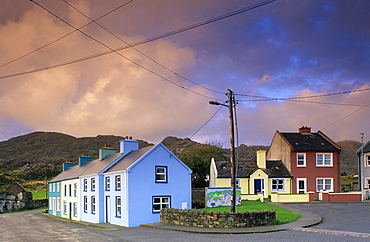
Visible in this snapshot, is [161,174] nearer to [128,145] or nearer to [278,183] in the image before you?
[128,145]

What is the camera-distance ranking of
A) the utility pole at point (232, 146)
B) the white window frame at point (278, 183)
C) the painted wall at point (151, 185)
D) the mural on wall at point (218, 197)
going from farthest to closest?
the white window frame at point (278, 183)
the mural on wall at point (218, 197)
the painted wall at point (151, 185)
the utility pole at point (232, 146)

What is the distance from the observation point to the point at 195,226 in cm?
2369

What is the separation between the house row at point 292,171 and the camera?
4312 centimetres

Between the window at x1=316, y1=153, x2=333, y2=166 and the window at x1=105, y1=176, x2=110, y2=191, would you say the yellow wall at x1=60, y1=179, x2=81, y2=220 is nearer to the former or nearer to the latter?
the window at x1=105, y1=176, x2=110, y2=191

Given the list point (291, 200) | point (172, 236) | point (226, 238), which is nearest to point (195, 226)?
point (172, 236)

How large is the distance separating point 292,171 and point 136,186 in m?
22.1

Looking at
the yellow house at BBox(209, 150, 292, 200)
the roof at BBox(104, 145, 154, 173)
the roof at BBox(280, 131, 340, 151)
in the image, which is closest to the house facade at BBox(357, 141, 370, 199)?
the roof at BBox(280, 131, 340, 151)

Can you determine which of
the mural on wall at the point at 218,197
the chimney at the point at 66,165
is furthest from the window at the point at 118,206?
the chimney at the point at 66,165

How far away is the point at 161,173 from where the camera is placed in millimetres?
31281

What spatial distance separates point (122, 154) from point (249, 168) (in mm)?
16484

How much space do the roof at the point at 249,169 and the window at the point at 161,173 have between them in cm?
1242

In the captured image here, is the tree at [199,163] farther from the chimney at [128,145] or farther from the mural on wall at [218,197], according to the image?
the chimney at [128,145]

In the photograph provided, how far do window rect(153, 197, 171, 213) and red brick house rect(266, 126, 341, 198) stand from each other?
19028 mm

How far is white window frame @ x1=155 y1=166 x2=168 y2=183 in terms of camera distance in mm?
31058
